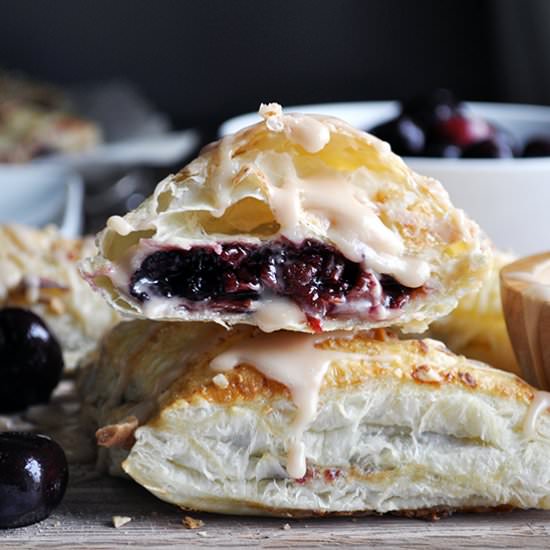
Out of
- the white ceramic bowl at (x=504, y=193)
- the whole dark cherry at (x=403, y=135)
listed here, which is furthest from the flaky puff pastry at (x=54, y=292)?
the whole dark cherry at (x=403, y=135)

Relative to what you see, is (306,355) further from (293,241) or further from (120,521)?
(120,521)

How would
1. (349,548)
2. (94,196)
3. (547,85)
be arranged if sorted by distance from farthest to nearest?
(547,85), (94,196), (349,548)

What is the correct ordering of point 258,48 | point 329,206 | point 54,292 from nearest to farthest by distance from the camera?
point 329,206
point 54,292
point 258,48

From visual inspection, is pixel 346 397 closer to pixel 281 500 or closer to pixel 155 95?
pixel 281 500

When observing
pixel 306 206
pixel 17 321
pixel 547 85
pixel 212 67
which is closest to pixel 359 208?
pixel 306 206

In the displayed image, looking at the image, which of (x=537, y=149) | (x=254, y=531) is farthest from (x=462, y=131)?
(x=254, y=531)
